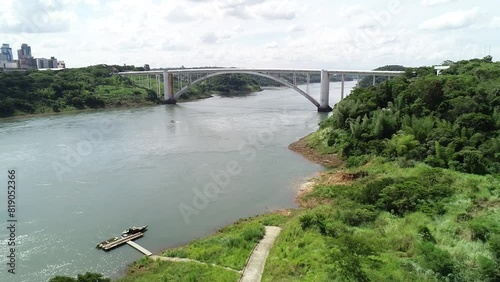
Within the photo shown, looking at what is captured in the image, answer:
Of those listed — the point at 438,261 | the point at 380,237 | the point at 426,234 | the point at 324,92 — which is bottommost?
the point at 380,237

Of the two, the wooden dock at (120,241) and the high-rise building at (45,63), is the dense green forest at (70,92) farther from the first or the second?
the high-rise building at (45,63)

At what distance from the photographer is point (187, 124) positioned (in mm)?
42250

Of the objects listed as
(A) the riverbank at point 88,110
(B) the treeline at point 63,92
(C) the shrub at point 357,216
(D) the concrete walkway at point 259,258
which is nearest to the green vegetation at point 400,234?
(C) the shrub at point 357,216

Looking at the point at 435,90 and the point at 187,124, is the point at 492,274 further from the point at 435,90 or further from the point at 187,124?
the point at 187,124

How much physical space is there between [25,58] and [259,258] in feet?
402

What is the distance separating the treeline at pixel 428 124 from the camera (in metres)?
19.9

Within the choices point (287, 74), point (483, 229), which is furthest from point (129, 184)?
point (287, 74)

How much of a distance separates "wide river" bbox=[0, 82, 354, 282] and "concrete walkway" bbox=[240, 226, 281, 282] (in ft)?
10.0

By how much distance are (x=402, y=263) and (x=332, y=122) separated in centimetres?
2071

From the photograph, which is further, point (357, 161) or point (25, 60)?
point (25, 60)

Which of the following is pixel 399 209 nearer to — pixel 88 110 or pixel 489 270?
pixel 489 270

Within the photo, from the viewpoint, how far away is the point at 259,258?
11898 mm

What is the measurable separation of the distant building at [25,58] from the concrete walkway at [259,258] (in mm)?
110641

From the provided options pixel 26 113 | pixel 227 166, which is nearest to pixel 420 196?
pixel 227 166
